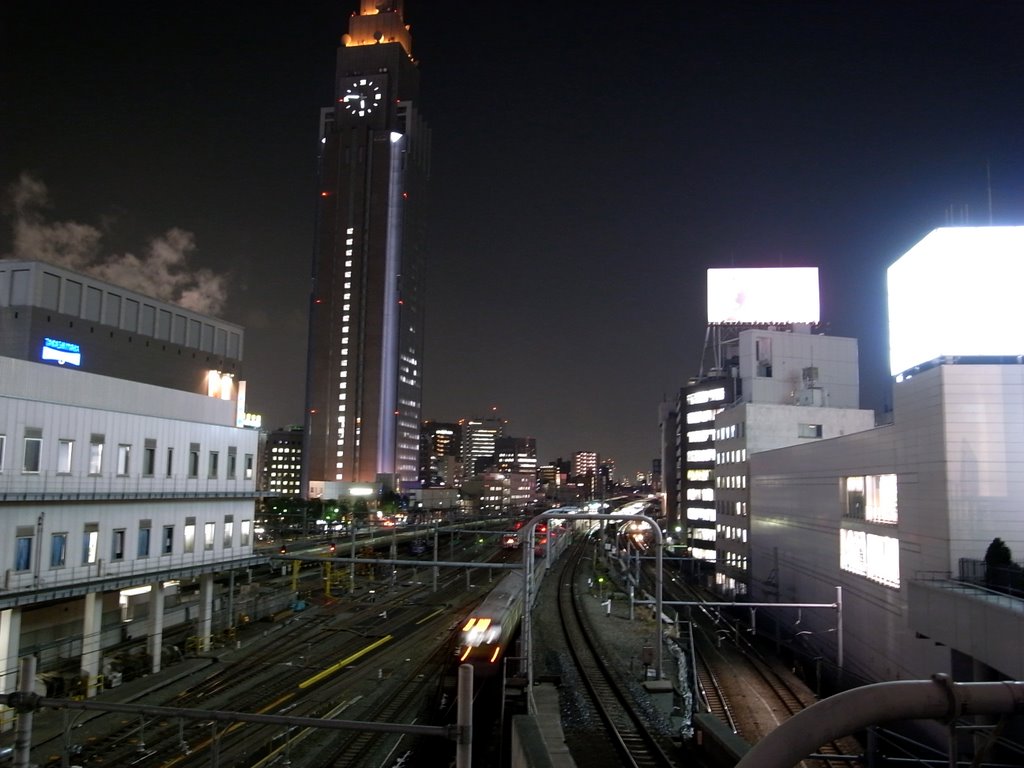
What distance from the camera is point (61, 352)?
46438mm

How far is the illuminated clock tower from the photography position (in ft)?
359

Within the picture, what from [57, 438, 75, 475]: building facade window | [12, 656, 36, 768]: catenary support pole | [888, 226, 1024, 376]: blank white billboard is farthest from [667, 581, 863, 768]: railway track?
[57, 438, 75, 475]: building facade window

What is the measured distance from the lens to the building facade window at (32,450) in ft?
57.3

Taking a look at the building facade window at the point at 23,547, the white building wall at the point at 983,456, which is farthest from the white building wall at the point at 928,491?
the building facade window at the point at 23,547

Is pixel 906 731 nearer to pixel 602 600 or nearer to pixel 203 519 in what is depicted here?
pixel 602 600

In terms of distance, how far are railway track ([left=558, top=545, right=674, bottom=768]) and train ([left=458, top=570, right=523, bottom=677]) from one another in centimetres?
238

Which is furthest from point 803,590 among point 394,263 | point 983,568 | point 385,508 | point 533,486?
point 533,486

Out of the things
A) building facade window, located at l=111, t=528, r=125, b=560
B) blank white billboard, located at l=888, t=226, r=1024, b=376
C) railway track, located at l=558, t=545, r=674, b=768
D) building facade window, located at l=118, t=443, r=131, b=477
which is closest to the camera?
railway track, located at l=558, t=545, r=674, b=768

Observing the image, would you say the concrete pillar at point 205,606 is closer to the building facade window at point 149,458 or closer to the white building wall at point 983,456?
the building facade window at point 149,458

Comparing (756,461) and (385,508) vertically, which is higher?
(756,461)

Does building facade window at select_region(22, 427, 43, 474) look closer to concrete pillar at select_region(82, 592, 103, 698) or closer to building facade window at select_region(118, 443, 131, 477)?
building facade window at select_region(118, 443, 131, 477)

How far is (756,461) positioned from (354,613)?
22221 millimetres

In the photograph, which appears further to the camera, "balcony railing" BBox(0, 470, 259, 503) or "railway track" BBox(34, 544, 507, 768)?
"balcony railing" BBox(0, 470, 259, 503)

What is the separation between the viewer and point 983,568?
16578mm
